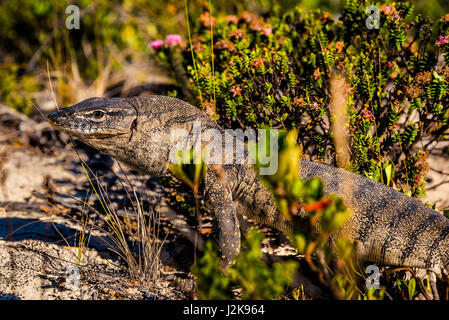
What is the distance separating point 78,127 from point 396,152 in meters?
2.92

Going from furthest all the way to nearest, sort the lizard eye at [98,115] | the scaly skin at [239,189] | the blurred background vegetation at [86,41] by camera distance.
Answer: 1. the blurred background vegetation at [86,41]
2. the lizard eye at [98,115]
3. the scaly skin at [239,189]

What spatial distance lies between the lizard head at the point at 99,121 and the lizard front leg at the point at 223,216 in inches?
29.6

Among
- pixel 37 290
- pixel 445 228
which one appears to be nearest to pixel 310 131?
pixel 445 228

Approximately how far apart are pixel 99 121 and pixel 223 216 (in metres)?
1.19

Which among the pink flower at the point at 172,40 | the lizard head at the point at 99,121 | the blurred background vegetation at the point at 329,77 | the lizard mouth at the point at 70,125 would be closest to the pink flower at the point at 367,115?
the blurred background vegetation at the point at 329,77

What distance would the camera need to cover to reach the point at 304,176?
3029 millimetres

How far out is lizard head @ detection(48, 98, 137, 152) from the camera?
2959 millimetres

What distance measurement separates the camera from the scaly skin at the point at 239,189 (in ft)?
9.46

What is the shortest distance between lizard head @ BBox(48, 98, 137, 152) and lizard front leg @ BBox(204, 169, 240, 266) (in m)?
0.75

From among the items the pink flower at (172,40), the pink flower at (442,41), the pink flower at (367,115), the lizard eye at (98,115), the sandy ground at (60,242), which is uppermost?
the pink flower at (172,40)

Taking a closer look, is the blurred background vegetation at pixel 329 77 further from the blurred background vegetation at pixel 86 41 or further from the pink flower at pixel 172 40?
the blurred background vegetation at pixel 86 41

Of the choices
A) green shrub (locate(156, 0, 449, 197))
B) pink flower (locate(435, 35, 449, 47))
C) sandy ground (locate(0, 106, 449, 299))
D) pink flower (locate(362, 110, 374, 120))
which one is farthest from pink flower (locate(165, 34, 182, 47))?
pink flower (locate(435, 35, 449, 47))

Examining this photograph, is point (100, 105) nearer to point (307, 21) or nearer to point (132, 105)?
point (132, 105)

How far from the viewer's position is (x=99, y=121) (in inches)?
118
